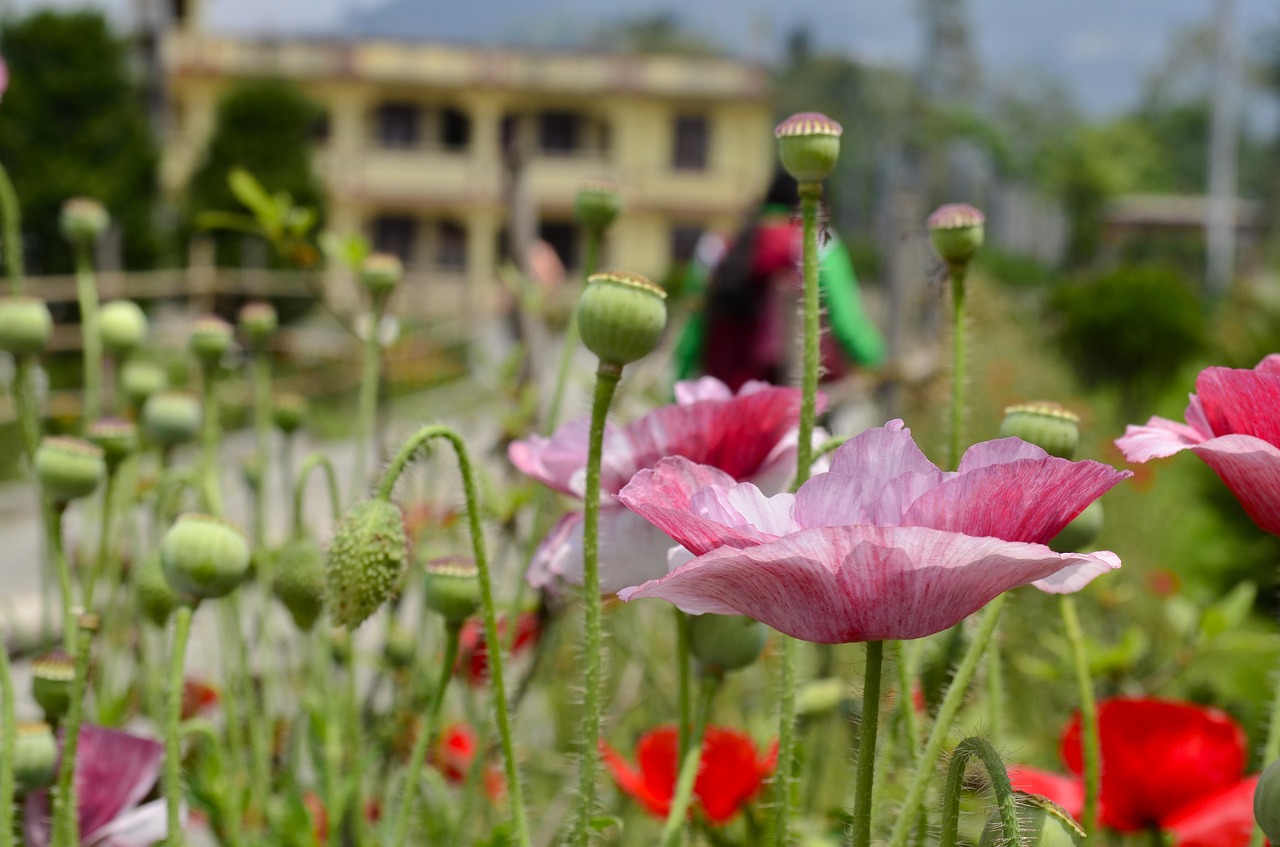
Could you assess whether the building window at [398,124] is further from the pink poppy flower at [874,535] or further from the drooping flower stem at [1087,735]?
the pink poppy flower at [874,535]

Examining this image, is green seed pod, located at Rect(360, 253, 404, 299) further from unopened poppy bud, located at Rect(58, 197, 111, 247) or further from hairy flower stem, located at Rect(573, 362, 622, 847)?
hairy flower stem, located at Rect(573, 362, 622, 847)

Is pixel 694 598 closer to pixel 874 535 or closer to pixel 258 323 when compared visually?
pixel 874 535

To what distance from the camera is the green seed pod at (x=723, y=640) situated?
1.57 ft

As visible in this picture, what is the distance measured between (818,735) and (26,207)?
10.1m

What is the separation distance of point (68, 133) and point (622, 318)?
34.6 feet

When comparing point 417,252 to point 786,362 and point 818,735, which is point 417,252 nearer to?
point 786,362

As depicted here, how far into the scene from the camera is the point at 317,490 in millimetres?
5066

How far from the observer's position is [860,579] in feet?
0.98

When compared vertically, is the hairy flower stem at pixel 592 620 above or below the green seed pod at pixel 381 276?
below

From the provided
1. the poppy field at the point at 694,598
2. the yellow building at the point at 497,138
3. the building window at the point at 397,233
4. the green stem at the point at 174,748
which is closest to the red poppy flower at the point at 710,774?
the poppy field at the point at 694,598

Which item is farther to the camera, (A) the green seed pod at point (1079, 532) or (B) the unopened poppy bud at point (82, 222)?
(B) the unopened poppy bud at point (82, 222)

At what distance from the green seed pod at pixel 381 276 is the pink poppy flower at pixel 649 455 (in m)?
0.30

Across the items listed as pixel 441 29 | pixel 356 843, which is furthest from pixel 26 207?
pixel 441 29


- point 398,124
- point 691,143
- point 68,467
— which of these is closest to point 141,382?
point 68,467
